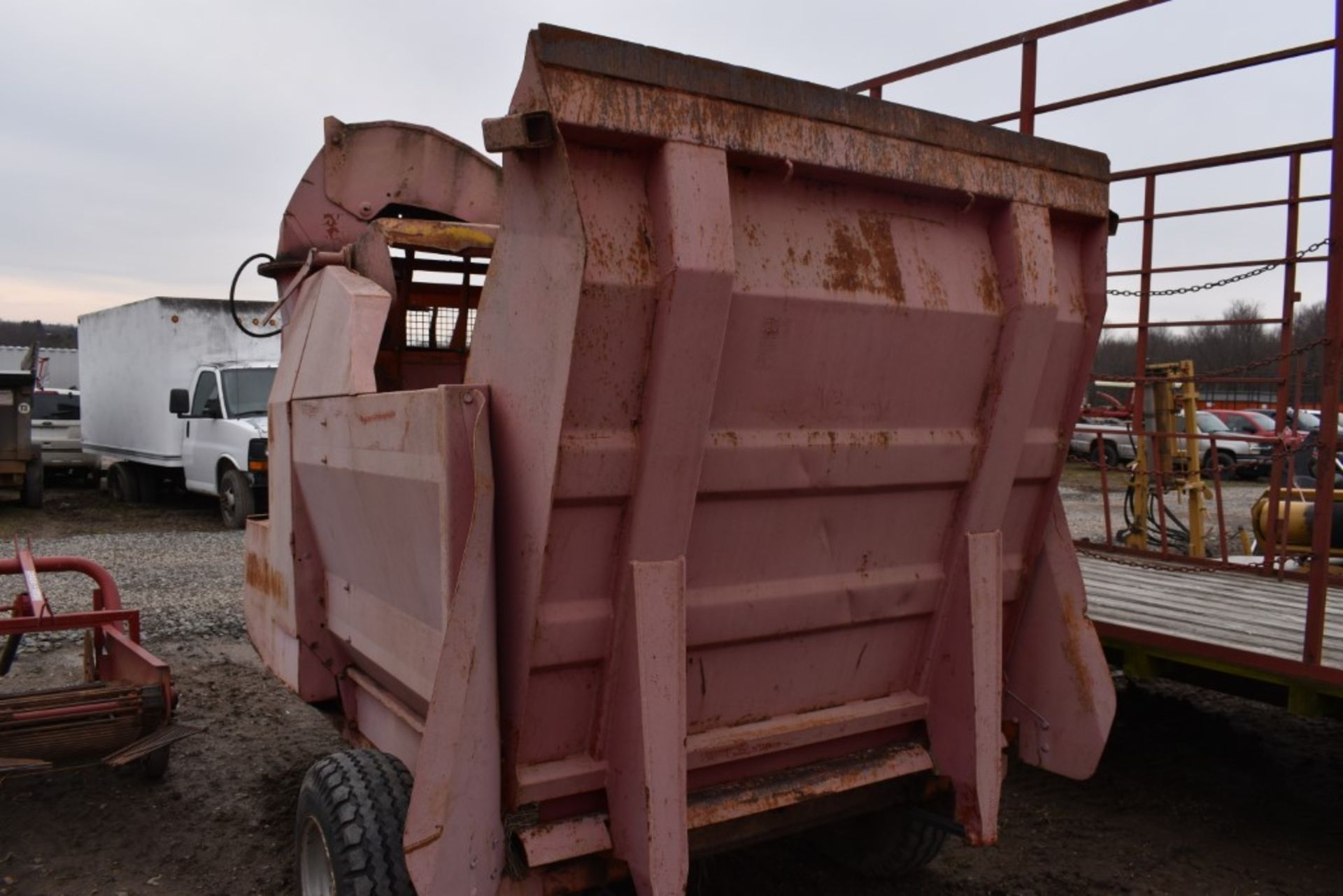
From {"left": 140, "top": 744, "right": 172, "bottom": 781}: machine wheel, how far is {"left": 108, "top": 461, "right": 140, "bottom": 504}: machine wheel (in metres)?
12.8

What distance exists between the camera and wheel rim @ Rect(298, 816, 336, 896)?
298 cm

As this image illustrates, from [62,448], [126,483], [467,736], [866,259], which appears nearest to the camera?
[467,736]

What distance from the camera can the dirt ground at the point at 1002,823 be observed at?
12.9 ft

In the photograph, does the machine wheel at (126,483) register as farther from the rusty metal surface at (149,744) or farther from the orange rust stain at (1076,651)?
the orange rust stain at (1076,651)

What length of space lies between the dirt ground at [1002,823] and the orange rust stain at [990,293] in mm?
2045

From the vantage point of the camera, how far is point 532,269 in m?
2.51

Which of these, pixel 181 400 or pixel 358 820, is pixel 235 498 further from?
pixel 358 820

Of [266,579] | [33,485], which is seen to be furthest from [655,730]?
[33,485]

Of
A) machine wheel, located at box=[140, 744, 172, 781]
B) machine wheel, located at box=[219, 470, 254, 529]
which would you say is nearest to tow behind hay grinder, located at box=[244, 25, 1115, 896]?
machine wheel, located at box=[140, 744, 172, 781]

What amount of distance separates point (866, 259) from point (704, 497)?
774mm

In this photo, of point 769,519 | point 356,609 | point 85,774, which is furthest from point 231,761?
point 769,519

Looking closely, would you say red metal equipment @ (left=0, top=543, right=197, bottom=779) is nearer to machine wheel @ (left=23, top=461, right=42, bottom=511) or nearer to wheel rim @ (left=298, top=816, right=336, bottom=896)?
wheel rim @ (left=298, top=816, right=336, bottom=896)

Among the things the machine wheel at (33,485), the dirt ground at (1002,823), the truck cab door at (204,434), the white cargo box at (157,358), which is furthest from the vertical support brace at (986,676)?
the machine wheel at (33,485)

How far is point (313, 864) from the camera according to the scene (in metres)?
3.11
